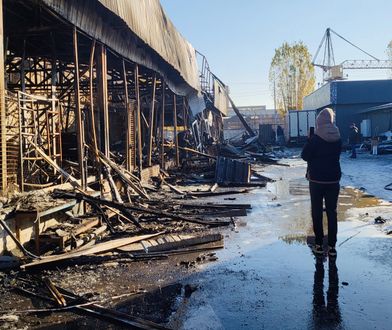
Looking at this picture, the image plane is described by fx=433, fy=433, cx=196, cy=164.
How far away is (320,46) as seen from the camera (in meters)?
84.2

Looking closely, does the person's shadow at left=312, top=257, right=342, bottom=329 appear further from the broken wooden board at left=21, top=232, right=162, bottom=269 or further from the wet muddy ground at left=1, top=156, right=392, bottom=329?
the broken wooden board at left=21, top=232, right=162, bottom=269

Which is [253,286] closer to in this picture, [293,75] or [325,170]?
[325,170]

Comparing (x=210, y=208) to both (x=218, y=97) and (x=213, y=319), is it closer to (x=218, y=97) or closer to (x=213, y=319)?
(x=213, y=319)

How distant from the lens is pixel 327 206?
652 centimetres

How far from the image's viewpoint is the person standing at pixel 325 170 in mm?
6430

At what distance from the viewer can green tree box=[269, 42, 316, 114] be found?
225 ft

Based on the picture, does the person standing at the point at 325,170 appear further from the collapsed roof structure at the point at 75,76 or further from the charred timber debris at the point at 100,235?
the collapsed roof structure at the point at 75,76

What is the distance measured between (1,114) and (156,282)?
12.1 feet

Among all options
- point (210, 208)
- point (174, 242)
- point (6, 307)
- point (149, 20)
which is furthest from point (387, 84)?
point (6, 307)

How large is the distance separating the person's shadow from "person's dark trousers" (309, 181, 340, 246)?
624mm

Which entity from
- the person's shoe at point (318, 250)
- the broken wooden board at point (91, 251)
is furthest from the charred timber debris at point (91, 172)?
the person's shoe at point (318, 250)

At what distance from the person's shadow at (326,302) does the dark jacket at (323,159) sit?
1.30m

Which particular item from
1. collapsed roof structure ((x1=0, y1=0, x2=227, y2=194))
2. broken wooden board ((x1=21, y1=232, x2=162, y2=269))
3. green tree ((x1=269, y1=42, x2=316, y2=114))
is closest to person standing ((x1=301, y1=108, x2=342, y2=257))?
broken wooden board ((x1=21, y1=232, x2=162, y2=269))

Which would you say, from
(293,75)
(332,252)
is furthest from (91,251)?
(293,75)
